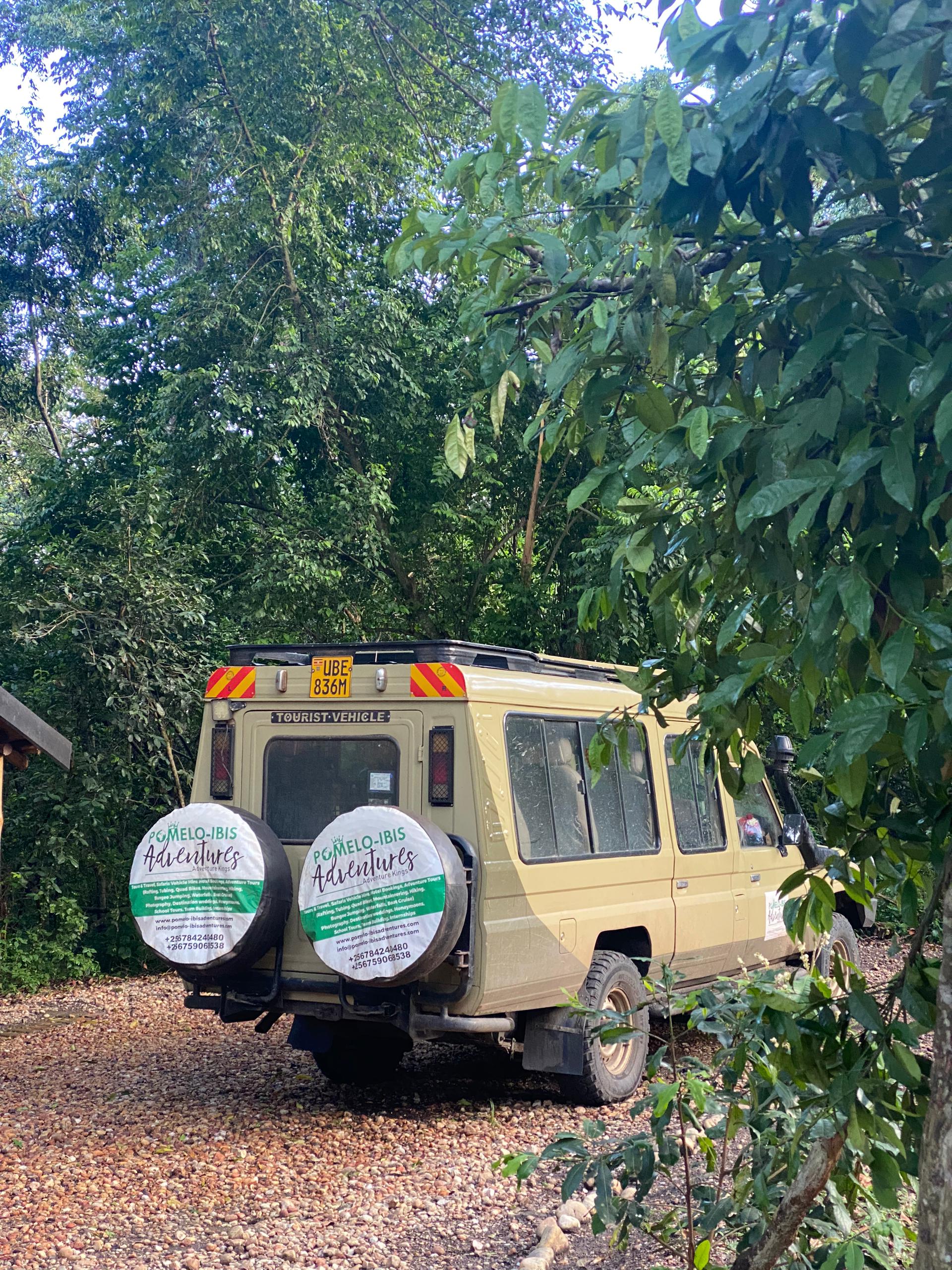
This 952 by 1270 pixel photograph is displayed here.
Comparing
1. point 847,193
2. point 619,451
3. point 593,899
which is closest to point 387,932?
point 593,899

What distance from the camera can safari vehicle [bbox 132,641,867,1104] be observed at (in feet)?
18.9

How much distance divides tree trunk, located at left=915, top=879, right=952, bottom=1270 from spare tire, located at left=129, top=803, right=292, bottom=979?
418 centimetres

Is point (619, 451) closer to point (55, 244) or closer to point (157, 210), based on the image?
point (157, 210)

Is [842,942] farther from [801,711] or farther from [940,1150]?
[801,711]

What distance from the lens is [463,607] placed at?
13.4 metres

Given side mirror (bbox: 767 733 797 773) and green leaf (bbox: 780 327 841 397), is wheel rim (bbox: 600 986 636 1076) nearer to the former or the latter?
side mirror (bbox: 767 733 797 773)

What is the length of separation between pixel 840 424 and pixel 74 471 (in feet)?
41.3

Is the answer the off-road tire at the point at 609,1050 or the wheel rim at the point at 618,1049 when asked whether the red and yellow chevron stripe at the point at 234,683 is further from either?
the wheel rim at the point at 618,1049

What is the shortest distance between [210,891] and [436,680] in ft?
5.15

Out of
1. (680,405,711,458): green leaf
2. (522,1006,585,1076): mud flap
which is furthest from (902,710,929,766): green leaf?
(522,1006,585,1076): mud flap

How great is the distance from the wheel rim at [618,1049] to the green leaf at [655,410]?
191 inches

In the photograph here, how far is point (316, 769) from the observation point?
6.51m

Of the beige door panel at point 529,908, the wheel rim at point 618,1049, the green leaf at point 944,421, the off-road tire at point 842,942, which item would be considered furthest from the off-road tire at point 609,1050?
the green leaf at point 944,421

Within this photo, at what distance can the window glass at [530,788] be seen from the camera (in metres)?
6.27
